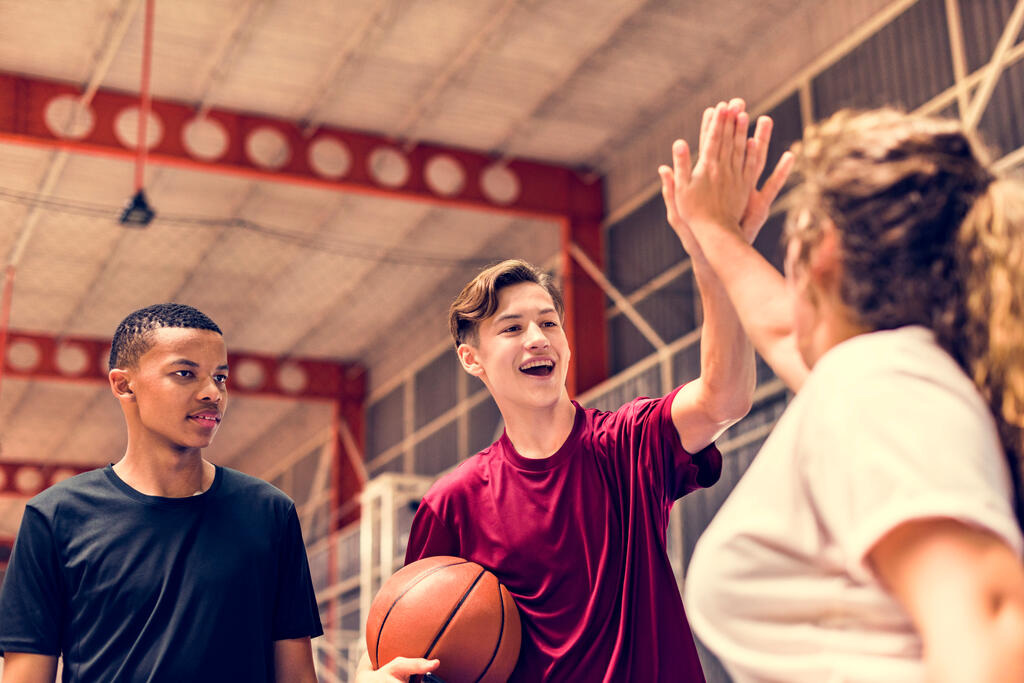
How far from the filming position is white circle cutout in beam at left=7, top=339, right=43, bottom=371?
22.7 m

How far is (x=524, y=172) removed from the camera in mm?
17281

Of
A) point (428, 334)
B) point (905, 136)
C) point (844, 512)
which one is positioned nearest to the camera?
point (844, 512)

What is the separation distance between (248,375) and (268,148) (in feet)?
29.9

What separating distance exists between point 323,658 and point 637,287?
1172 centimetres

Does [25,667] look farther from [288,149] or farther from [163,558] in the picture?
[288,149]

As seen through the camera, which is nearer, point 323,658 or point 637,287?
point 637,287

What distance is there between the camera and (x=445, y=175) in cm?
1686

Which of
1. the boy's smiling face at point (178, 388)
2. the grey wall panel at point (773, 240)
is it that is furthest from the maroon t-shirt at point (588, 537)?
the grey wall panel at point (773, 240)

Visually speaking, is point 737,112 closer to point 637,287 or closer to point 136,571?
point 136,571

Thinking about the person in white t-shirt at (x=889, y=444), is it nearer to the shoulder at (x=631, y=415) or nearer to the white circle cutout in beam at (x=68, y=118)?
the shoulder at (x=631, y=415)

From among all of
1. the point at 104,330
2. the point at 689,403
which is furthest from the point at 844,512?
the point at 104,330

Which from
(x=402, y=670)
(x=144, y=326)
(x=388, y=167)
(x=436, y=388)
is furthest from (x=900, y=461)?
(x=436, y=388)

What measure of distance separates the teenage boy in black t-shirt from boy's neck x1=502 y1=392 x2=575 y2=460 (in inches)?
36.6

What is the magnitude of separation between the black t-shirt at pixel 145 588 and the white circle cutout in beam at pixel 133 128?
11.9 metres
